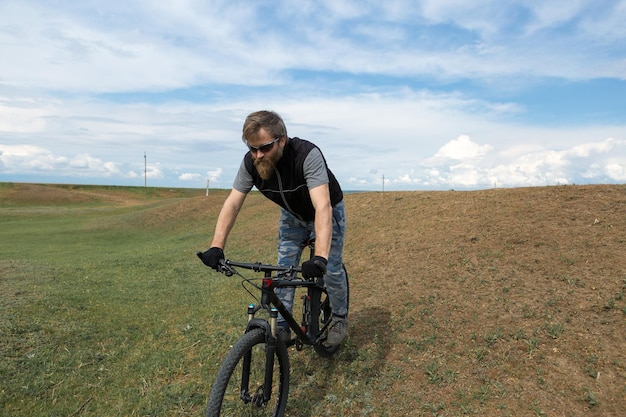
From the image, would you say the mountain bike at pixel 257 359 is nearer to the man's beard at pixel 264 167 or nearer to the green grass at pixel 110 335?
the man's beard at pixel 264 167

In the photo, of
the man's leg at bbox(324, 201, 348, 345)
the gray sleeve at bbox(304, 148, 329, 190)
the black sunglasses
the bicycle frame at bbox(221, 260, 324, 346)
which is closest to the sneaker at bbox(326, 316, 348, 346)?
the man's leg at bbox(324, 201, 348, 345)

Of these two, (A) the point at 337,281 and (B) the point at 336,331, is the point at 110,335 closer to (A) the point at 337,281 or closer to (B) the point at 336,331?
(B) the point at 336,331

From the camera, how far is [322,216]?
13.6 feet

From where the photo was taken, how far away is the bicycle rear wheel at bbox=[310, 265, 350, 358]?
4.87 m

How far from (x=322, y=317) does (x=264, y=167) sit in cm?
234

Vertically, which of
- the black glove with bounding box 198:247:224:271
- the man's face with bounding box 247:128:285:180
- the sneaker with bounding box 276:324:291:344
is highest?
the man's face with bounding box 247:128:285:180

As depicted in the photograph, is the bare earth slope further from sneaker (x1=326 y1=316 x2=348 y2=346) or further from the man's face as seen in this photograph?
the man's face

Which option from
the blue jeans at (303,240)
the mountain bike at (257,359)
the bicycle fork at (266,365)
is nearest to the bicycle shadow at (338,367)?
the mountain bike at (257,359)

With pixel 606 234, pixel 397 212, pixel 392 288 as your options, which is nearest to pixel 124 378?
pixel 392 288

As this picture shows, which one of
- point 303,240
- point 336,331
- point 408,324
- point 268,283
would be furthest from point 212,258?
point 408,324

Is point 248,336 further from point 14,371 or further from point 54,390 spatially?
point 14,371

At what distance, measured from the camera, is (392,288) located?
8023mm

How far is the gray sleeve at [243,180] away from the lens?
4570 millimetres

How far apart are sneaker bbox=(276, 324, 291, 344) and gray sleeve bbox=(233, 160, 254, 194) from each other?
144 cm
